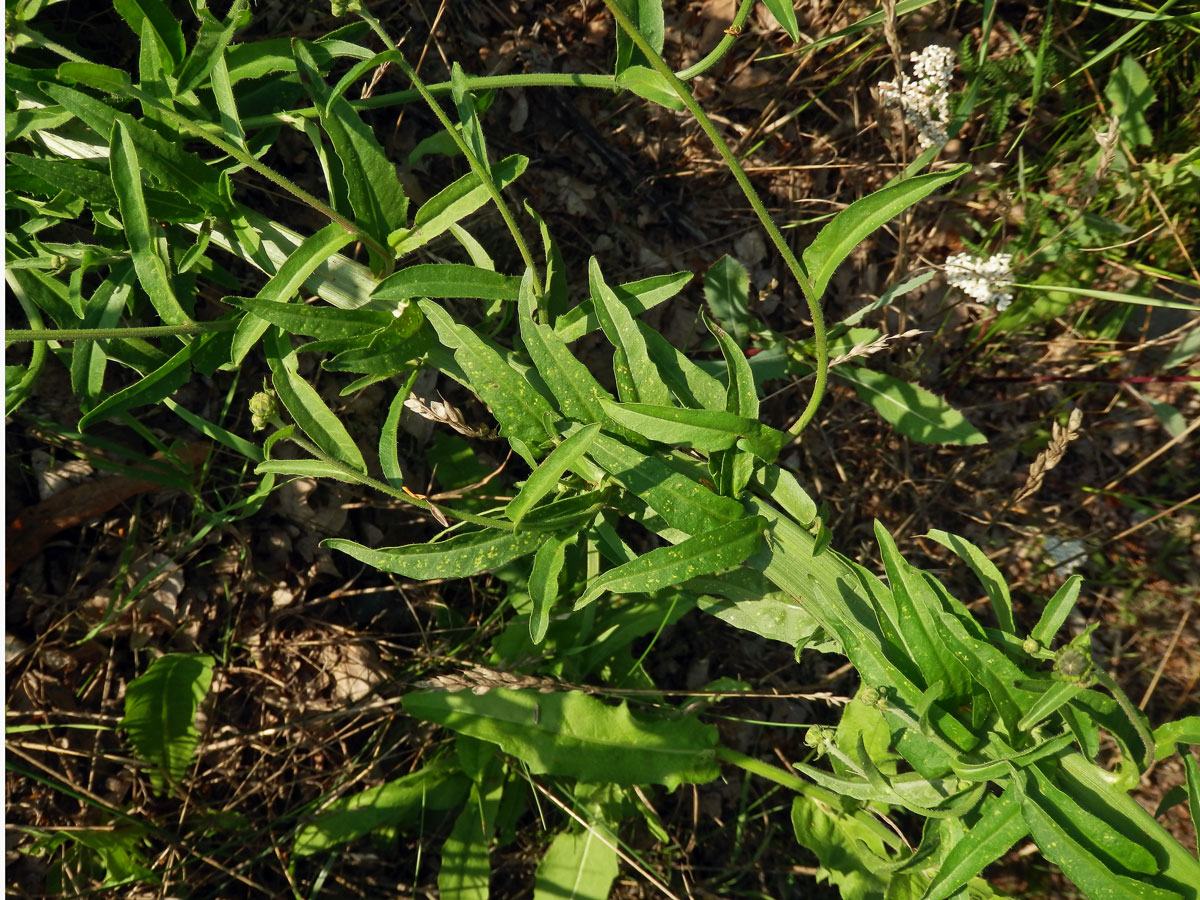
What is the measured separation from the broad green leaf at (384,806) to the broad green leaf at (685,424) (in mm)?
1606

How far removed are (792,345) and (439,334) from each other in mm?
1248

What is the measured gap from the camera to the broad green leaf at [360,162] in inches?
75.2

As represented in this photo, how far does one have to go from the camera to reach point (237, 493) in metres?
2.93

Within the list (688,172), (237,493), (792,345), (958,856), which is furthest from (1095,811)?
(237,493)

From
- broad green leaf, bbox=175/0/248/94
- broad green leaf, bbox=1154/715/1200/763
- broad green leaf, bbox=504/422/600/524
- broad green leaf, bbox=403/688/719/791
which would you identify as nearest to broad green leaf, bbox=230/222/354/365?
broad green leaf, bbox=175/0/248/94

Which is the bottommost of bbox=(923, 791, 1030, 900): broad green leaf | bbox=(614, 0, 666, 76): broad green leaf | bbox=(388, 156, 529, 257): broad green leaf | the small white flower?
the small white flower

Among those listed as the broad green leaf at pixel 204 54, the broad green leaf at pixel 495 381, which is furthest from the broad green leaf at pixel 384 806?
the broad green leaf at pixel 204 54

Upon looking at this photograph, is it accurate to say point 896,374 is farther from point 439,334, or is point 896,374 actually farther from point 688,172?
point 439,334

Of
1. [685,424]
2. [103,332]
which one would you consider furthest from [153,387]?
[685,424]

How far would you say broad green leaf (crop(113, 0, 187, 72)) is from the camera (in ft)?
6.36

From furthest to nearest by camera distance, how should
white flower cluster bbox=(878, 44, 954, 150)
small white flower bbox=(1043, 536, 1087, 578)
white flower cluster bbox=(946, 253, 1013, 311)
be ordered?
small white flower bbox=(1043, 536, 1087, 578) < white flower cluster bbox=(946, 253, 1013, 311) < white flower cluster bbox=(878, 44, 954, 150)

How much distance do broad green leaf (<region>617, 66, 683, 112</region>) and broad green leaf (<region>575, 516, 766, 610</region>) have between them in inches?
37.8

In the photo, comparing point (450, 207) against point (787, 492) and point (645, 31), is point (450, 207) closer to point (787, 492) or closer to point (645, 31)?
point (645, 31)

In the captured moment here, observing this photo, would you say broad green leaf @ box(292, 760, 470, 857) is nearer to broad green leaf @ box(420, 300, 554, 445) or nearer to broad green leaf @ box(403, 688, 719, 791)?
broad green leaf @ box(403, 688, 719, 791)
